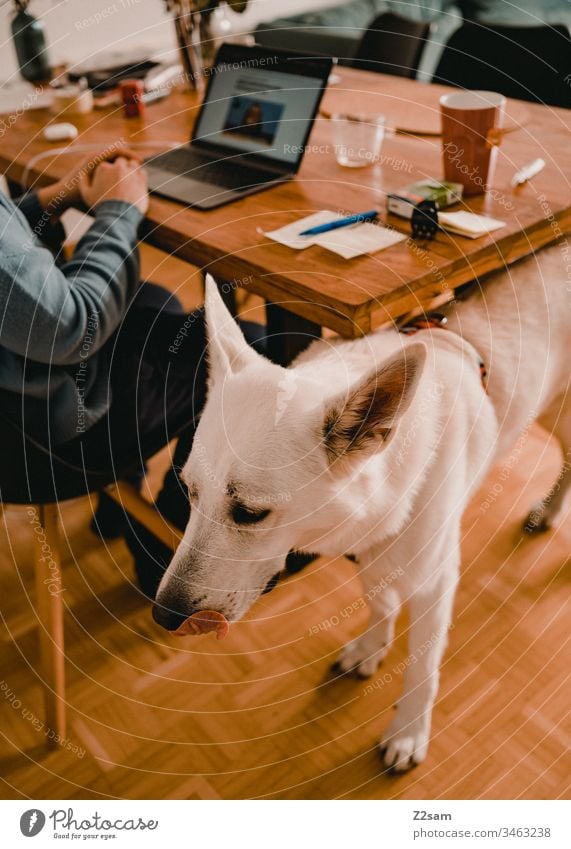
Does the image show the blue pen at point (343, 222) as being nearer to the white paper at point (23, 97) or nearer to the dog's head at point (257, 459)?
the dog's head at point (257, 459)

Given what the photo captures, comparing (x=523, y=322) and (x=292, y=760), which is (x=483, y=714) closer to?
(x=292, y=760)

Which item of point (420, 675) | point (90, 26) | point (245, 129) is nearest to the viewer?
point (420, 675)

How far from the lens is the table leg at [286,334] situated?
1.67 metres

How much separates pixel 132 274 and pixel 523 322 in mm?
874

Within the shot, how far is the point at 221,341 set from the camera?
1145 mm

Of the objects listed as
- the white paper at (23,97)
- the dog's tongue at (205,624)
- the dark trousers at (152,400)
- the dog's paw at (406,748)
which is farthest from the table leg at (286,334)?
the white paper at (23,97)

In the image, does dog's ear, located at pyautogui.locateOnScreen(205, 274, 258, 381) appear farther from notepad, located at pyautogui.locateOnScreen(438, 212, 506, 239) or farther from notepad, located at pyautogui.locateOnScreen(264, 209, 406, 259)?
notepad, located at pyautogui.locateOnScreen(438, 212, 506, 239)

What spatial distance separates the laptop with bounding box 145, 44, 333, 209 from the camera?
1.68 meters

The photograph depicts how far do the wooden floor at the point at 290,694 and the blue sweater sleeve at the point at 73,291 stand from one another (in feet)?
3.01

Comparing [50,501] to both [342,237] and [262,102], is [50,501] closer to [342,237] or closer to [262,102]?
[342,237]

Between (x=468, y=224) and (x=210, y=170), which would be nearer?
(x=468, y=224)

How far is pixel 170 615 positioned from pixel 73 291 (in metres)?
0.66

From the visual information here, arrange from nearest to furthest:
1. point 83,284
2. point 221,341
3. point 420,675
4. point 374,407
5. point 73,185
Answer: point 374,407 → point 221,341 → point 83,284 → point 420,675 → point 73,185
